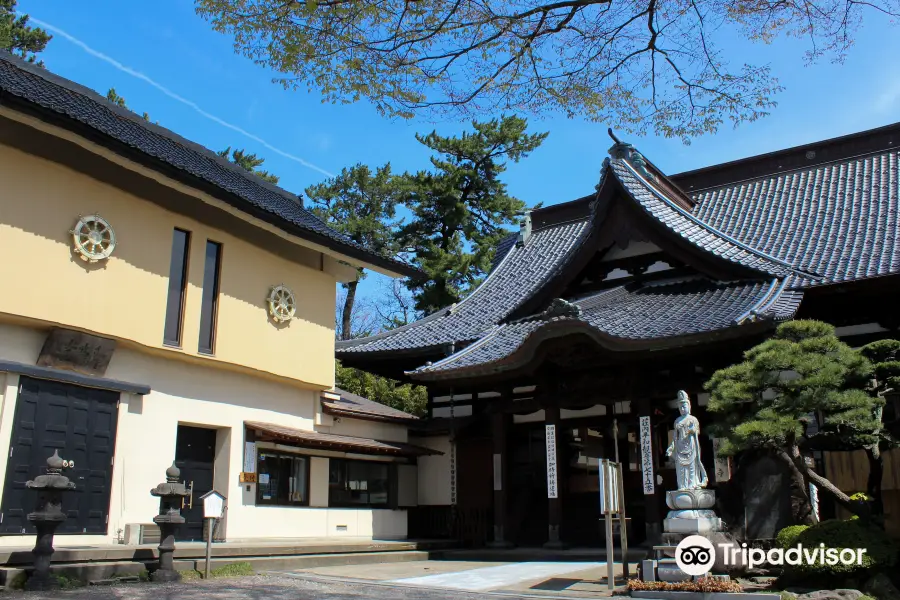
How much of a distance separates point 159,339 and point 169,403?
126cm

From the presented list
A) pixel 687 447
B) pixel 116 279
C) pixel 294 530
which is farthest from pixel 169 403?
pixel 687 447

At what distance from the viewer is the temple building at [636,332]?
45.0ft

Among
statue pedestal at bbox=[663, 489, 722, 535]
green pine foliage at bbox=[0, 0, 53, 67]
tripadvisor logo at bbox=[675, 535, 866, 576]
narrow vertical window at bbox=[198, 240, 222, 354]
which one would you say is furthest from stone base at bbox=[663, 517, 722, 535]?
green pine foliage at bbox=[0, 0, 53, 67]

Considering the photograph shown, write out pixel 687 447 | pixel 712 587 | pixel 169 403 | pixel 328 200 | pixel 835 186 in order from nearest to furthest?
pixel 712 587
pixel 687 447
pixel 169 403
pixel 835 186
pixel 328 200

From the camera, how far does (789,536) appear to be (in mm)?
9648

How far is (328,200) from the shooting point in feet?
130

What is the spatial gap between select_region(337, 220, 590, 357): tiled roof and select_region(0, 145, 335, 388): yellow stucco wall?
6.60ft

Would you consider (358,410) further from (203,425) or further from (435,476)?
(203,425)

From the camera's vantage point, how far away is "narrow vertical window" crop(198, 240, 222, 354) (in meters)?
14.7

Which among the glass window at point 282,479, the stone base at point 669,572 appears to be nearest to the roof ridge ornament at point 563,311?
the stone base at point 669,572

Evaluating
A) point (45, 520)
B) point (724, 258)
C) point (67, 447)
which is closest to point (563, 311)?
point (724, 258)

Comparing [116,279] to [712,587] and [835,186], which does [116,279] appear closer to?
[712,587]

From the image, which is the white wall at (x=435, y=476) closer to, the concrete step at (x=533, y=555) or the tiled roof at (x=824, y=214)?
the concrete step at (x=533, y=555)

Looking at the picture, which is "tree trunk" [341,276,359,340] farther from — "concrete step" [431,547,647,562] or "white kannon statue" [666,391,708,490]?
"white kannon statue" [666,391,708,490]
